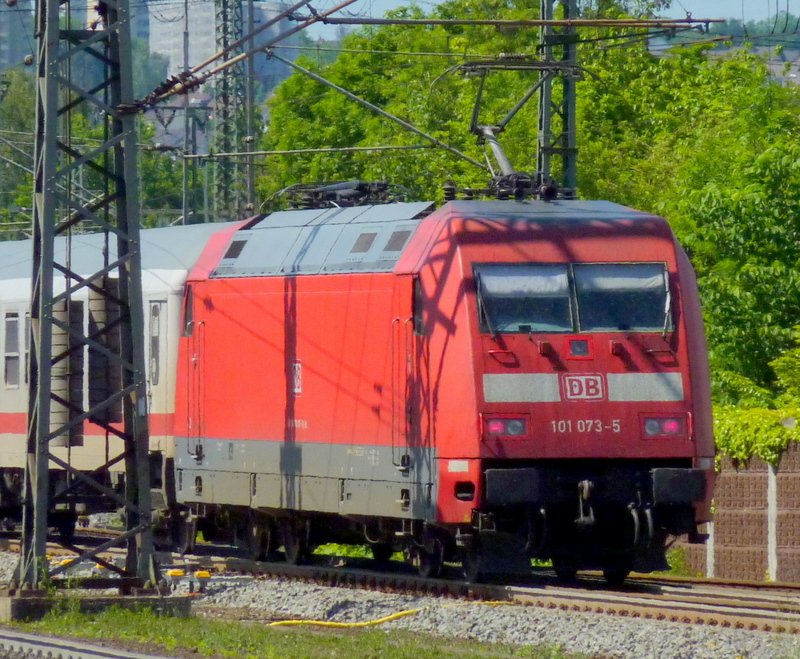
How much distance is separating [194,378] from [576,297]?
522cm

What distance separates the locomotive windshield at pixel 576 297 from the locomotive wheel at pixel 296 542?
422 cm

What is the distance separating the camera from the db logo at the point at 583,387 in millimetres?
14273

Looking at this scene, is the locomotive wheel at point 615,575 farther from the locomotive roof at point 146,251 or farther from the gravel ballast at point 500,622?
the locomotive roof at point 146,251

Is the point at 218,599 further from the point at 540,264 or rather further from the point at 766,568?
the point at 766,568

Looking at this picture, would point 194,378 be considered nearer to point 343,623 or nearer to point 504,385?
point 504,385

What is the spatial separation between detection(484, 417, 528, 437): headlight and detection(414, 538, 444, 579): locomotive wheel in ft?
6.32

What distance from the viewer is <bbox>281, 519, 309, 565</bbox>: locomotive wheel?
17531 millimetres

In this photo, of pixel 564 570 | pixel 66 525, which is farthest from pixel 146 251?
pixel 564 570

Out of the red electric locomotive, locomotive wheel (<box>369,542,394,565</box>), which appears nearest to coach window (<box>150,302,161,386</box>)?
the red electric locomotive

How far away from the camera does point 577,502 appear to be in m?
14.3

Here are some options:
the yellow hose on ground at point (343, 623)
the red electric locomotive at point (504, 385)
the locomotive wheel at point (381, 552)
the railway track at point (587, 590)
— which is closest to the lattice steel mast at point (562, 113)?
the locomotive wheel at point (381, 552)

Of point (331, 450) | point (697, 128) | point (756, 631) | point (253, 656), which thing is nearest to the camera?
point (253, 656)

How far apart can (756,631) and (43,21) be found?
22.4ft

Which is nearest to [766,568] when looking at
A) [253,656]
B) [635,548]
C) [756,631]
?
[635,548]
